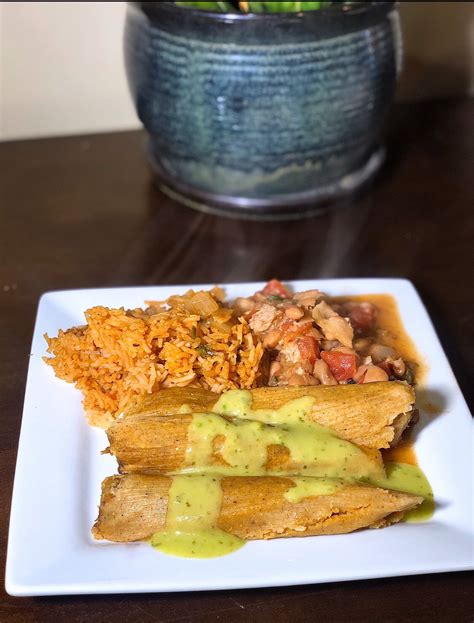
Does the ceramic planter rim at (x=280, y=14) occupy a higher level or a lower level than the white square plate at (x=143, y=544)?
higher

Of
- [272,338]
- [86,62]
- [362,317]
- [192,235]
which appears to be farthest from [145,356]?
[86,62]

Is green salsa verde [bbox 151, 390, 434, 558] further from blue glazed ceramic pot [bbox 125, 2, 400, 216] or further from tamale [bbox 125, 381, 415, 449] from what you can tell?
blue glazed ceramic pot [bbox 125, 2, 400, 216]

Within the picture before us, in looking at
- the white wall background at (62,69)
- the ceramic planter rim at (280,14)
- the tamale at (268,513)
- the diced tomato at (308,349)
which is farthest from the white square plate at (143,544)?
the white wall background at (62,69)

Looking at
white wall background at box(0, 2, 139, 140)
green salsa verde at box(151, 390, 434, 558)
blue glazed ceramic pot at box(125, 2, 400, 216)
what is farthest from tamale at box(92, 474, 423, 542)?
white wall background at box(0, 2, 139, 140)

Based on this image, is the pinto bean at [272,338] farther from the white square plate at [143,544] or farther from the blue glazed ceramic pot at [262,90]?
the blue glazed ceramic pot at [262,90]

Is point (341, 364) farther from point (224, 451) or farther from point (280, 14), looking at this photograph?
point (280, 14)

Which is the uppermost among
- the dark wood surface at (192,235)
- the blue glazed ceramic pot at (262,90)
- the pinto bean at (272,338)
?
the blue glazed ceramic pot at (262,90)

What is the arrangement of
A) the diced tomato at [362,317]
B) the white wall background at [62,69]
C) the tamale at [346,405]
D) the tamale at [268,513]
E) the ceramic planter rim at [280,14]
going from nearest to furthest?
the tamale at [268,513] < the tamale at [346,405] < the diced tomato at [362,317] < the ceramic planter rim at [280,14] < the white wall background at [62,69]
